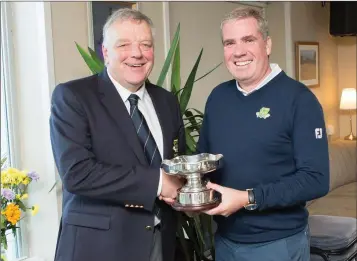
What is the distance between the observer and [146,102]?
5.74 ft

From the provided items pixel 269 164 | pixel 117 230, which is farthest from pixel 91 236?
pixel 269 164

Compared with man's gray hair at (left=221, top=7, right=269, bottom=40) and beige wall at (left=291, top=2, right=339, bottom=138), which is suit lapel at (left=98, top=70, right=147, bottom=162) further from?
beige wall at (left=291, top=2, right=339, bottom=138)

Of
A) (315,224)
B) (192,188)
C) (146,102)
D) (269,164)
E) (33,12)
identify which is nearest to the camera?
(192,188)

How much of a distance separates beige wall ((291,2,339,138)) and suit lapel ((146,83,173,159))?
339cm

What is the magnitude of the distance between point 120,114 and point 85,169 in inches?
8.5

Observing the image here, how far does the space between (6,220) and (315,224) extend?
184 centimetres

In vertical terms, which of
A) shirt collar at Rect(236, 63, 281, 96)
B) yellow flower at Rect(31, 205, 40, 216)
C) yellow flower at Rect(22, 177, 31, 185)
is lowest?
yellow flower at Rect(31, 205, 40, 216)

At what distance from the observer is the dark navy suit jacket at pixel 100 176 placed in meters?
1.50

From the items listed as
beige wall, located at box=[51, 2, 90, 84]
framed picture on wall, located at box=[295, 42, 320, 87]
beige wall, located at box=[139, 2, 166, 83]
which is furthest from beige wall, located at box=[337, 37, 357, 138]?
beige wall, located at box=[51, 2, 90, 84]

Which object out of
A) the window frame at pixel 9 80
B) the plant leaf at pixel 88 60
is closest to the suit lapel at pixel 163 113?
the plant leaf at pixel 88 60

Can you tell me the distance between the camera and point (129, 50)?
1.61 m

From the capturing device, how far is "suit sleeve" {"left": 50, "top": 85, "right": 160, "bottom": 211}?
149 cm

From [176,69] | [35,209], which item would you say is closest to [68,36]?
[176,69]

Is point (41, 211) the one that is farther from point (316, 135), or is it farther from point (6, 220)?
point (316, 135)
